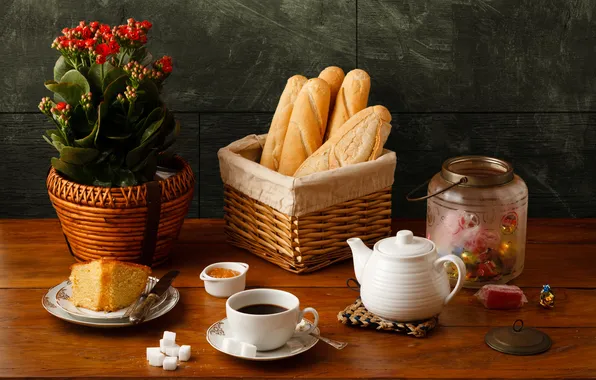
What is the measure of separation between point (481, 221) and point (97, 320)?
0.72 meters

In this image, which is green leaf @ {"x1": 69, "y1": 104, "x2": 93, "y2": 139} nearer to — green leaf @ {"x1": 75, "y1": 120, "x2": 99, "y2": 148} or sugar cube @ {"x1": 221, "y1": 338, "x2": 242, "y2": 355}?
green leaf @ {"x1": 75, "y1": 120, "x2": 99, "y2": 148}

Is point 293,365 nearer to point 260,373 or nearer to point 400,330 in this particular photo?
point 260,373

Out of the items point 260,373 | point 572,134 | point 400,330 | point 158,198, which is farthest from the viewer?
point 572,134

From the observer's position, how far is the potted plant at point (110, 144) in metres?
1.58

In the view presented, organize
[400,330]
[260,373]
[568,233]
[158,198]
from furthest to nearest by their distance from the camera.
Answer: [568,233]
[158,198]
[400,330]
[260,373]

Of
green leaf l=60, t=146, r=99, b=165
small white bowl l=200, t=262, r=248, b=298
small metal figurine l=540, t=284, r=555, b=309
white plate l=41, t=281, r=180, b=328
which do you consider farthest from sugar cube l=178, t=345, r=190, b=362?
small metal figurine l=540, t=284, r=555, b=309

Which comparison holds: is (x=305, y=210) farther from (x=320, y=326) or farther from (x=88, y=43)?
(x=88, y=43)

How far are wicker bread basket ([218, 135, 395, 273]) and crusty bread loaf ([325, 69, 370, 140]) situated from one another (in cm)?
14

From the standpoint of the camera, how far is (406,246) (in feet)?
4.69

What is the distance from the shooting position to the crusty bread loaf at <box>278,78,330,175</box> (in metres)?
1.77

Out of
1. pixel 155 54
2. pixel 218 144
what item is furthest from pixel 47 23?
pixel 218 144

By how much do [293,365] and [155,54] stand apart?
96 cm

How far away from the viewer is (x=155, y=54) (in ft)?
6.61

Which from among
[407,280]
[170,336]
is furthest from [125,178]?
[407,280]
